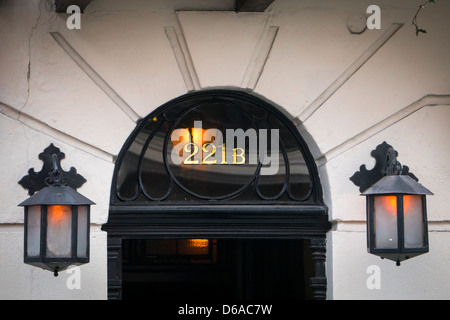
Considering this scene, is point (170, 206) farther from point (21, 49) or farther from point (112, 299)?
point (21, 49)

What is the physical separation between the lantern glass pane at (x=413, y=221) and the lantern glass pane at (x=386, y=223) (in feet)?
0.25

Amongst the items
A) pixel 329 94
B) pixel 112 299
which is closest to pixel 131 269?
pixel 112 299

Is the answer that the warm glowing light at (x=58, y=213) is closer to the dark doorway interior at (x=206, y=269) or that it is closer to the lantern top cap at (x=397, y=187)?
the lantern top cap at (x=397, y=187)

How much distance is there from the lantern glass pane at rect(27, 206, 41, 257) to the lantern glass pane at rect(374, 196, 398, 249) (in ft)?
7.81

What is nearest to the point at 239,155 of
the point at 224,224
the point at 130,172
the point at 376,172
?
the point at 224,224

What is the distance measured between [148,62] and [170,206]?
1151 mm

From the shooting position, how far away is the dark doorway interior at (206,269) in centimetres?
1005

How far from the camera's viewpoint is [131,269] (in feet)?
34.0

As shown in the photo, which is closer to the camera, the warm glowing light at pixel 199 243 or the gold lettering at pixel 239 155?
the gold lettering at pixel 239 155

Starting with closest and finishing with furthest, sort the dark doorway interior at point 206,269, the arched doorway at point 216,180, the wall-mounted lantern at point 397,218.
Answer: the wall-mounted lantern at point 397,218 < the arched doorway at point 216,180 < the dark doorway interior at point 206,269

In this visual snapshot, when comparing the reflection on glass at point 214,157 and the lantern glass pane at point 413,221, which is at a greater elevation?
the reflection on glass at point 214,157

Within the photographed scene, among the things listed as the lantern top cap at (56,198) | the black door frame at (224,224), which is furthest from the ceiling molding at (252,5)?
the lantern top cap at (56,198)

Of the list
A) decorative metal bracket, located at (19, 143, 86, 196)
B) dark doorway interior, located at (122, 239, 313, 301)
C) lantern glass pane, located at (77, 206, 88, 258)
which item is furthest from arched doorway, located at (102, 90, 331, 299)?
dark doorway interior, located at (122, 239, 313, 301)

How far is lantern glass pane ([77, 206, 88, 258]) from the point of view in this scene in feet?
19.4
